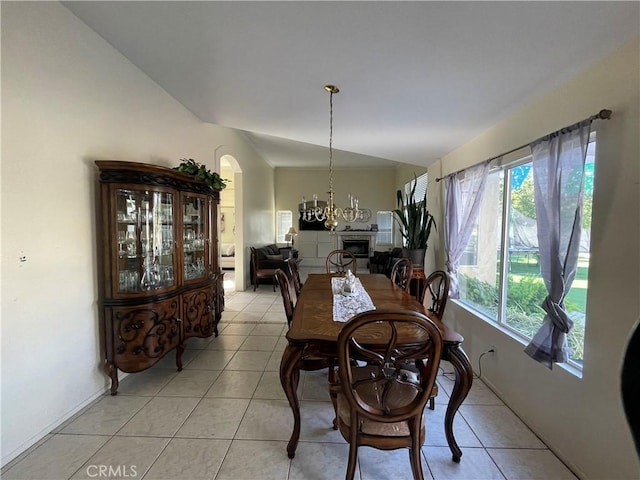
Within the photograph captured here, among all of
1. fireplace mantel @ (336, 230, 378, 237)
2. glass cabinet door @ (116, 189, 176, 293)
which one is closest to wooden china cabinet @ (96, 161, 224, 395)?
glass cabinet door @ (116, 189, 176, 293)

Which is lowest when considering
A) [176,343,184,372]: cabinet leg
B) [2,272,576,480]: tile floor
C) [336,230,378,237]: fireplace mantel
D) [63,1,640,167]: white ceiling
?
[2,272,576,480]: tile floor

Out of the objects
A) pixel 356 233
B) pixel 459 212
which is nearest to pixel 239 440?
pixel 459 212

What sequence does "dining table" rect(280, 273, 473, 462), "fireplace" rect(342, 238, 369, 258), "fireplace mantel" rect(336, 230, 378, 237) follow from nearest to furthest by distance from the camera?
"dining table" rect(280, 273, 473, 462)
"fireplace mantel" rect(336, 230, 378, 237)
"fireplace" rect(342, 238, 369, 258)

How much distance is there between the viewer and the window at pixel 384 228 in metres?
8.66

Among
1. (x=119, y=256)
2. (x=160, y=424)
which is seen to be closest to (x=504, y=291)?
(x=160, y=424)

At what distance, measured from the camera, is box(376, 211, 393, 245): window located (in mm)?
8664

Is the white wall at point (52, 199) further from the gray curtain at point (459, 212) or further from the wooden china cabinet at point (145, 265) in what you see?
the gray curtain at point (459, 212)

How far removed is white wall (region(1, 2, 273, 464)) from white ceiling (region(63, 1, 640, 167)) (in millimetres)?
299

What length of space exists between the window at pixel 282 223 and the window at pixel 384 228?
269cm

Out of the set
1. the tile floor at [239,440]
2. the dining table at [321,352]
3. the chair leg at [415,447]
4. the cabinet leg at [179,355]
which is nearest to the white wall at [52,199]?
the tile floor at [239,440]

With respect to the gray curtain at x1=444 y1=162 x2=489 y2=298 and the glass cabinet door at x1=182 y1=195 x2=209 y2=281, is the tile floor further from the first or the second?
the gray curtain at x1=444 y1=162 x2=489 y2=298

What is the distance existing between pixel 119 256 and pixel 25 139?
93cm

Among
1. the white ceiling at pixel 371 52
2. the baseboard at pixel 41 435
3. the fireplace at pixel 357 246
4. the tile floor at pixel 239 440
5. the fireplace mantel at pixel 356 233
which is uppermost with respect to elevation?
the white ceiling at pixel 371 52

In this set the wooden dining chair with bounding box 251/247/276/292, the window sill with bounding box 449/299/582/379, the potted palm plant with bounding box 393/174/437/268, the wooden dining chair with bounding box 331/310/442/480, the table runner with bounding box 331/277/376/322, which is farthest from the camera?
the wooden dining chair with bounding box 251/247/276/292
